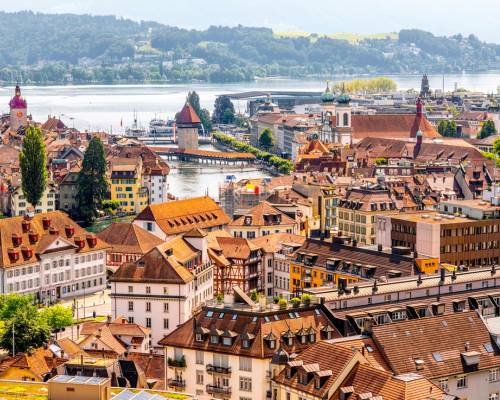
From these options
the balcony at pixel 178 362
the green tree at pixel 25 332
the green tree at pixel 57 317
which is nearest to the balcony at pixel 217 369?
the balcony at pixel 178 362

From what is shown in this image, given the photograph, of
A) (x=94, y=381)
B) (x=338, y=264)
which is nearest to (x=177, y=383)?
A: (x=94, y=381)

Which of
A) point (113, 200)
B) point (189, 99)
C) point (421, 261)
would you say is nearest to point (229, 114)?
point (189, 99)

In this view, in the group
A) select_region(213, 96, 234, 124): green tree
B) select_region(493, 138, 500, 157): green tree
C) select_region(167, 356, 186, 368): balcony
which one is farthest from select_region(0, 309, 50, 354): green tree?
select_region(213, 96, 234, 124): green tree

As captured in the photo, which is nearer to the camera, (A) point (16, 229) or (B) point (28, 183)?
(A) point (16, 229)

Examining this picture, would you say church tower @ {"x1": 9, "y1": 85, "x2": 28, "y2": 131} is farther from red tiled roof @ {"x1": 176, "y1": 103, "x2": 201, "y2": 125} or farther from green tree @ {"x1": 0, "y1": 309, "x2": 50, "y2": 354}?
green tree @ {"x1": 0, "y1": 309, "x2": 50, "y2": 354}

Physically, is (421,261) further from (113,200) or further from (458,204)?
(113,200)

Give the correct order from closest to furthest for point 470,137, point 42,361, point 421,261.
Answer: point 42,361, point 421,261, point 470,137
